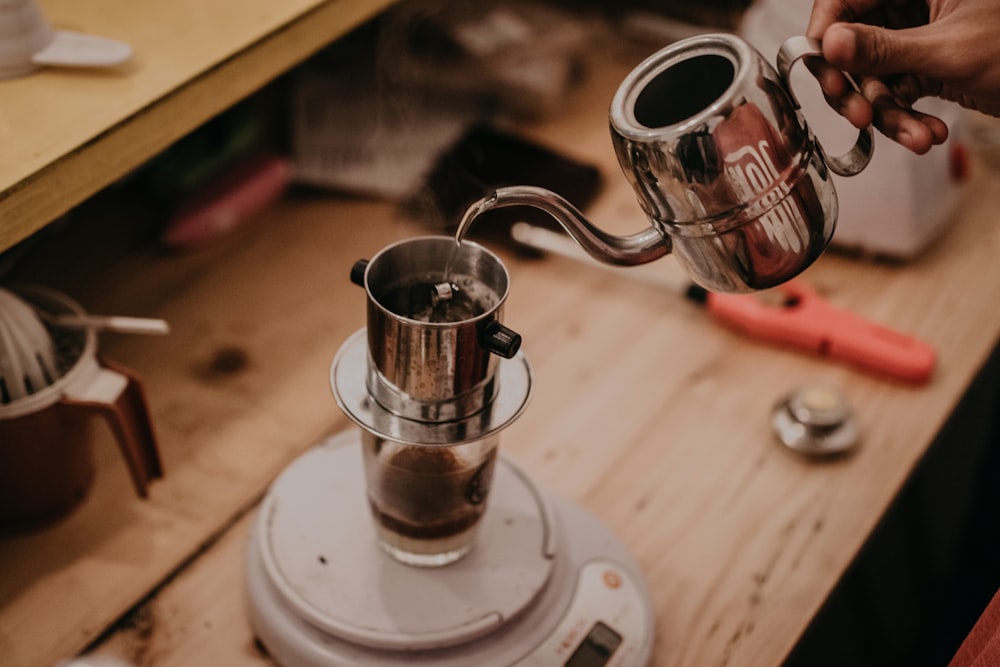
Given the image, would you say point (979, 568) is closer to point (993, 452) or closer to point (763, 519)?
point (993, 452)

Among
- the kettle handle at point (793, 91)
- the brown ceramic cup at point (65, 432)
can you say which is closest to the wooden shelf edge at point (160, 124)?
the brown ceramic cup at point (65, 432)

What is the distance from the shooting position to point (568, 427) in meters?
0.89

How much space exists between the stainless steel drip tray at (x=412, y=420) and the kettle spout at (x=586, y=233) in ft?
0.33

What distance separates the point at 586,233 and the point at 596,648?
30 cm

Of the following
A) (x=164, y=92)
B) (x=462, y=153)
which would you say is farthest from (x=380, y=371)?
(x=462, y=153)

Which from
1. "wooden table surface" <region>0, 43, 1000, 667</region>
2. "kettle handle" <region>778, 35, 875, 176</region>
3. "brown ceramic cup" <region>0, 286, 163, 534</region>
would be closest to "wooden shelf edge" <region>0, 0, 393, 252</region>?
"brown ceramic cup" <region>0, 286, 163, 534</region>

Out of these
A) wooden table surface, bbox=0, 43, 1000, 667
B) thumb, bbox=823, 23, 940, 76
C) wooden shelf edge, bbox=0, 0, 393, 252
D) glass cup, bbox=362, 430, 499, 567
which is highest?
thumb, bbox=823, 23, 940, 76

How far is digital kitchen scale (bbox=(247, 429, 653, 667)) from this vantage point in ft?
2.17

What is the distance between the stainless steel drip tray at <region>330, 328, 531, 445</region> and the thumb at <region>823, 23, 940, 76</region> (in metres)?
0.27

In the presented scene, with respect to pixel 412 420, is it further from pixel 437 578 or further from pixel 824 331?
pixel 824 331

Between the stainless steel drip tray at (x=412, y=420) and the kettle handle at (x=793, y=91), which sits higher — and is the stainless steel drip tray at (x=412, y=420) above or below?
below

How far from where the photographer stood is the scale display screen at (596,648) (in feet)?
2.23

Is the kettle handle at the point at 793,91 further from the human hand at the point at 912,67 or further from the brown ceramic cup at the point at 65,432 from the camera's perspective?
the brown ceramic cup at the point at 65,432

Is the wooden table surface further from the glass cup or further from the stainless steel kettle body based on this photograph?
the stainless steel kettle body
